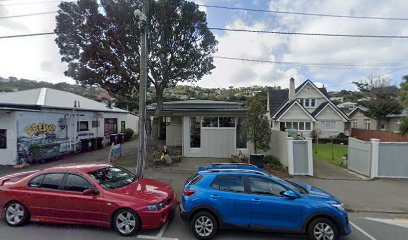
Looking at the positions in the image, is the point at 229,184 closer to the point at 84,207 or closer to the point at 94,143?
the point at 84,207

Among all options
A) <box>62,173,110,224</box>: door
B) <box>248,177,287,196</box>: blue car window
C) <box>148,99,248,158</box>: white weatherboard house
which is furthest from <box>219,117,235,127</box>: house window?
<box>62,173,110,224</box>: door

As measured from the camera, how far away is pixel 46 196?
577 centimetres

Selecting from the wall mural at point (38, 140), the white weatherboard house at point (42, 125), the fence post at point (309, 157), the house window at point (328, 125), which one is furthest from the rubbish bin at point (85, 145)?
the house window at point (328, 125)

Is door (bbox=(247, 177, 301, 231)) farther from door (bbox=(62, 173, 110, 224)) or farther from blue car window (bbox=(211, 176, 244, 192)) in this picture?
door (bbox=(62, 173, 110, 224))

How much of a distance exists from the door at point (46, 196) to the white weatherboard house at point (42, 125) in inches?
337

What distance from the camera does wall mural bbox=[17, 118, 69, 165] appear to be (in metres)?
13.0

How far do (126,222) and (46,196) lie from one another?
2.01 m

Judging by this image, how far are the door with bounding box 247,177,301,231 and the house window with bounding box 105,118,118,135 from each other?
66.6 ft

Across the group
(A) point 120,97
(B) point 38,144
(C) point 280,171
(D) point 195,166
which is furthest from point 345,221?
(B) point 38,144

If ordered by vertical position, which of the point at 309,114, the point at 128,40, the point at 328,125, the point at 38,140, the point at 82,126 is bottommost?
the point at 38,140

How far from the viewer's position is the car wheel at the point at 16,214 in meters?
5.84

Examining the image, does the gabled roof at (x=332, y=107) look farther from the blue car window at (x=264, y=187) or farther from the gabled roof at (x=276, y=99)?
the blue car window at (x=264, y=187)

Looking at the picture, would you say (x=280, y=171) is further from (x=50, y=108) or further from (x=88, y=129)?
(x=88, y=129)

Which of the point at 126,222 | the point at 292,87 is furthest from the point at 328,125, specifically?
the point at 126,222
